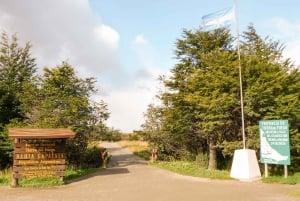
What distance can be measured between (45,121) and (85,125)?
8.40 ft

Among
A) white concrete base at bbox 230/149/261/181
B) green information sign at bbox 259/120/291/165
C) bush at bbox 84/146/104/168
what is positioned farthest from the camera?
bush at bbox 84/146/104/168

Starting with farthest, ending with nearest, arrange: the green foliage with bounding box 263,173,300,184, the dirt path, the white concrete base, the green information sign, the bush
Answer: the bush
the white concrete base
the green information sign
the green foliage with bounding box 263,173,300,184
the dirt path

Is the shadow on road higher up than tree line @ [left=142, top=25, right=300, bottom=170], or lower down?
lower down

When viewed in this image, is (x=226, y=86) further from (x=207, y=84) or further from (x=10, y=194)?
(x=10, y=194)

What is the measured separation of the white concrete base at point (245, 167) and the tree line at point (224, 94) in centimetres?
213

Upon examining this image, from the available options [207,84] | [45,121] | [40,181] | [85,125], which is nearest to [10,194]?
[40,181]

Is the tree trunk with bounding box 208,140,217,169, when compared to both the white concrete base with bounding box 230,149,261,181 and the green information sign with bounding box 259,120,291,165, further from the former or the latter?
the green information sign with bounding box 259,120,291,165

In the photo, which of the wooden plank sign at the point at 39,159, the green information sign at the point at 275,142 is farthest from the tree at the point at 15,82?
the green information sign at the point at 275,142

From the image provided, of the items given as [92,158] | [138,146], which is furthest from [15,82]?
[138,146]

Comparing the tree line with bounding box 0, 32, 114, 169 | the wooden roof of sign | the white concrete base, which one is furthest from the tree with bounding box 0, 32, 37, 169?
the white concrete base

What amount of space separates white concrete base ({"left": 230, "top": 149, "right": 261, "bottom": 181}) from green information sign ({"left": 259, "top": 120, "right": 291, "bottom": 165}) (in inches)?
25.1

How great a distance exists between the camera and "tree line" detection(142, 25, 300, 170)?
18484 mm

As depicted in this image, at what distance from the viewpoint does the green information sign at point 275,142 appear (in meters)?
15.6

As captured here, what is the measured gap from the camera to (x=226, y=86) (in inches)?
752
